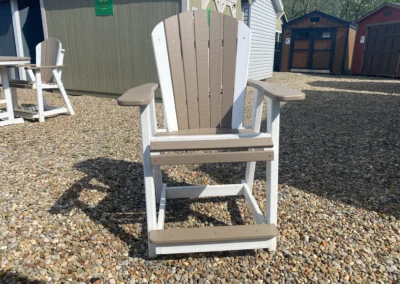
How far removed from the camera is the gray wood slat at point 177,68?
187 centimetres

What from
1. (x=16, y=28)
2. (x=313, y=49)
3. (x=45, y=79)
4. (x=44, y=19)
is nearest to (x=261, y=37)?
(x=44, y=19)

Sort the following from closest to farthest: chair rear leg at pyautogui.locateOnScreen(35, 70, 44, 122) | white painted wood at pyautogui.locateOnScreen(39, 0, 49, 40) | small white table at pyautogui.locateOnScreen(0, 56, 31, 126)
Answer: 1. small white table at pyautogui.locateOnScreen(0, 56, 31, 126)
2. chair rear leg at pyautogui.locateOnScreen(35, 70, 44, 122)
3. white painted wood at pyautogui.locateOnScreen(39, 0, 49, 40)

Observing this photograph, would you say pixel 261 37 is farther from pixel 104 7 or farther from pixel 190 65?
pixel 190 65

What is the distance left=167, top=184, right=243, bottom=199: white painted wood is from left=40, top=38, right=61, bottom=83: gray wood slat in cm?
318

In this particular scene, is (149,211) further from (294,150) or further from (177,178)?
(294,150)

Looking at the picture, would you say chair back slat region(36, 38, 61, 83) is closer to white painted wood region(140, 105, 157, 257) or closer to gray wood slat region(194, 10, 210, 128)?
gray wood slat region(194, 10, 210, 128)

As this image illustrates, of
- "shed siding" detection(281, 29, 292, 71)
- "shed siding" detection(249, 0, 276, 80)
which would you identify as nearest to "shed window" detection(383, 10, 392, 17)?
"shed siding" detection(281, 29, 292, 71)

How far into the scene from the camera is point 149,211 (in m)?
1.53

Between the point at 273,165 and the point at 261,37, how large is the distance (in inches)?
318

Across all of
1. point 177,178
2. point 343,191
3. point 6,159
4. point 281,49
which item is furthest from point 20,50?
point 281,49

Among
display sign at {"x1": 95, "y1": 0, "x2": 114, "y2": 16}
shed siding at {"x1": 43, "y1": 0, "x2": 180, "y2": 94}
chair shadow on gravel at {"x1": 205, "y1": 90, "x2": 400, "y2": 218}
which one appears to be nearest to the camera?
chair shadow on gravel at {"x1": 205, "y1": 90, "x2": 400, "y2": 218}

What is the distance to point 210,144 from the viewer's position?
4.73ft

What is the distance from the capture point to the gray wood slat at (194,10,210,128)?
6.28 feet

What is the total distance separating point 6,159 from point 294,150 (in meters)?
2.66
